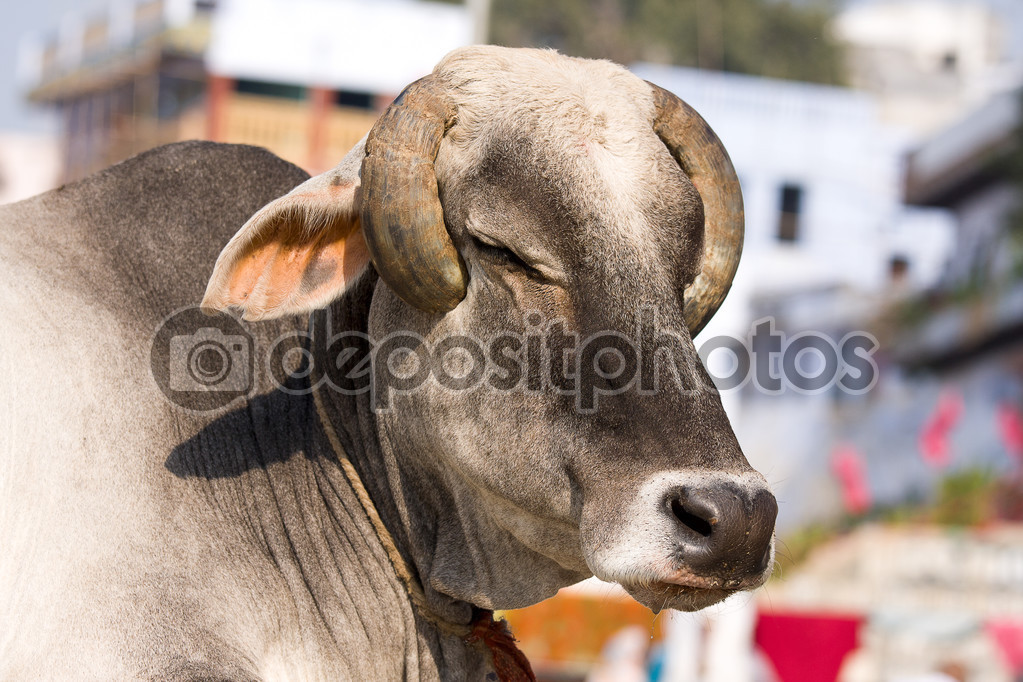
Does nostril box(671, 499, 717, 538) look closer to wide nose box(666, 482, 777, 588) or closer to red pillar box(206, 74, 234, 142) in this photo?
wide nose box(666, 482, 777, 588)

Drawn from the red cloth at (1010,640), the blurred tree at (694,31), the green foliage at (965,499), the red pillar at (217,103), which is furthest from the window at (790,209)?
the red cloth at (1010,640)

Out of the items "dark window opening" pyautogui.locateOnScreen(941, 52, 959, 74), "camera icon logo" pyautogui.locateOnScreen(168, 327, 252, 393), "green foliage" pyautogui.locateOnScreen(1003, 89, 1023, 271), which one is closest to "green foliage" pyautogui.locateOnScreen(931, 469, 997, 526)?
"green foliage" pyautogui.locateOnScreen(1003, 89, 1023, 271)

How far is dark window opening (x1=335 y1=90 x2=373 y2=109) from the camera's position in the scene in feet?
95.4

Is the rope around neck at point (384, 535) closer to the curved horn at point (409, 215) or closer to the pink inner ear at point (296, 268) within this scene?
the pink inner ear at point (296, 268)

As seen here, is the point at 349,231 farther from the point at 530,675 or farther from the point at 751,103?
the point at 751,103

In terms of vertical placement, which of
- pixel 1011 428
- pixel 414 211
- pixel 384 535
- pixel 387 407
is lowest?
pixel 1011 428

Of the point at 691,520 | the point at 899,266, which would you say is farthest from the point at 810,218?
the point at 691,520

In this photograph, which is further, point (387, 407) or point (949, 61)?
point (949, 61)

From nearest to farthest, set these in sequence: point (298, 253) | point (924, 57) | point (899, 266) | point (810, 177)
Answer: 1. point (298, 253)
2. point (810, 177)
3. point (899, 266)
4. point (924, 57)

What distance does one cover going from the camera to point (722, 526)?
2.58 meters

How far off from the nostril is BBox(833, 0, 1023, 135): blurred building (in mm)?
39856

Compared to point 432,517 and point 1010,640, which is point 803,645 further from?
point 432,517

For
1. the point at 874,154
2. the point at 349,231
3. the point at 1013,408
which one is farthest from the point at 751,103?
the point at 349,231

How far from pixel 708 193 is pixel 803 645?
964cm
